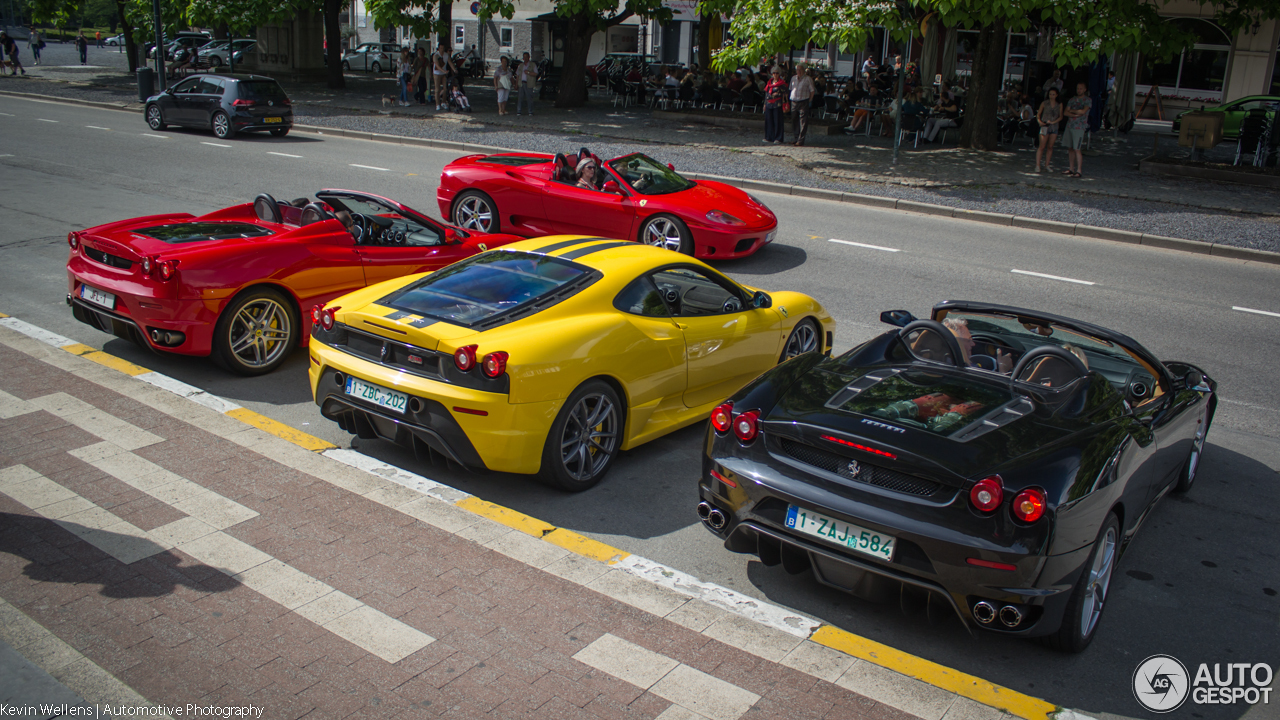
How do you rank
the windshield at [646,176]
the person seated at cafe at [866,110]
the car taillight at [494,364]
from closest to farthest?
1. the car taillight at [494,364]
2. the windshield at [646,176]
3. the person seated at cafe at [866,110]

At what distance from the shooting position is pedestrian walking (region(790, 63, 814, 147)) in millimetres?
21766

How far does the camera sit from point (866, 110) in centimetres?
2438

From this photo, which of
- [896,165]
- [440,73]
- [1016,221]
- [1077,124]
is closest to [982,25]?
[1077,124]

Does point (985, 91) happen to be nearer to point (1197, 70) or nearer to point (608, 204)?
point (608, 204)

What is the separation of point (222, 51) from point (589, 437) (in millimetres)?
42058

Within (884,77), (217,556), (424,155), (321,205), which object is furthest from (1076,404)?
(884,77)

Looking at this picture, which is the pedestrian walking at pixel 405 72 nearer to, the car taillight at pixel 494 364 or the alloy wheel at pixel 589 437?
the alloy wheel at pixel 589 437

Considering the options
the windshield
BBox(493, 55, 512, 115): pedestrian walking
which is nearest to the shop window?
BBox(493, 55, 512, 115): pedestrian walking

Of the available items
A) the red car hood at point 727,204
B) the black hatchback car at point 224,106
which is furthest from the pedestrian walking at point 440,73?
the red car hood at point 727,204

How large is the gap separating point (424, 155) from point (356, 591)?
55.7 feet

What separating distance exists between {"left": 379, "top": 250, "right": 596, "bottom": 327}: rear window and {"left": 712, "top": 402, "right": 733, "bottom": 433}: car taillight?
4.83 feet

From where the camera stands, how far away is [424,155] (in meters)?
20.1

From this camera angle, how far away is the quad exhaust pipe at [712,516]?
4527 mm

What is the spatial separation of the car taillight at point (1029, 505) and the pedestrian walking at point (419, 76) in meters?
27.9
